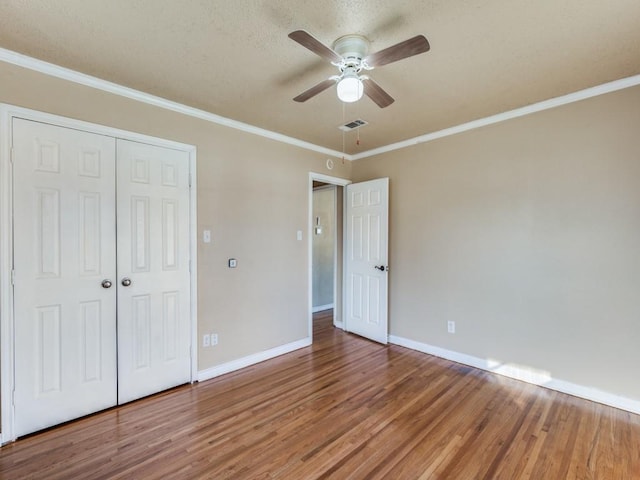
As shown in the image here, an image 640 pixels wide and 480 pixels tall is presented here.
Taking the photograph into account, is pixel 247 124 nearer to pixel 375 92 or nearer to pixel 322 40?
pixel 322 40

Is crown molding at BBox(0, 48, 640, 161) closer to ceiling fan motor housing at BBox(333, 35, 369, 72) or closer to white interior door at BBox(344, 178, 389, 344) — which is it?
white interior door at BBox(344, 178, 389, 344)

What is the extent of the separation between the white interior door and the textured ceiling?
138 centimetres

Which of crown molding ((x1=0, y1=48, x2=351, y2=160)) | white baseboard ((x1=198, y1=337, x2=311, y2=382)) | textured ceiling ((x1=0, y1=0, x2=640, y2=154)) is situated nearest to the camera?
textured ceiling ((x1=0, y1=0, x2=640, y2=154))

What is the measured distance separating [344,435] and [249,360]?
4.82 feet

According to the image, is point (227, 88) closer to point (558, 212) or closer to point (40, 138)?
point (40, 138)

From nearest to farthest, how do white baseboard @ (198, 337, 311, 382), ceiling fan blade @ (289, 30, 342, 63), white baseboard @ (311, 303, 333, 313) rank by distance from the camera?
ceiling fan blade @ (289, 30, 342, 63) → white baseboard @ (198, 337, 311, 382) → white baseboard @ (311, 303, 333, 313)

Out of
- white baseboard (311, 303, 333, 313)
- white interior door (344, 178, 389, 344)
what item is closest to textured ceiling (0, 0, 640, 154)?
white interior door (344, 178, 389, 344)

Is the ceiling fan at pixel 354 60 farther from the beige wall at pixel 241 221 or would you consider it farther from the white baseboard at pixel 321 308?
the white baseboard at pixel 321 308

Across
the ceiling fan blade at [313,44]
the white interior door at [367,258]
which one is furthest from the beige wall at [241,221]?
the ceiling fan blade at [313,44]

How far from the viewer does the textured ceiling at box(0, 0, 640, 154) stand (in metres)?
1.60

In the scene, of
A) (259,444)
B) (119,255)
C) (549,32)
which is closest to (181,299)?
(119,255)

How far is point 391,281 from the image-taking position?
153 inches

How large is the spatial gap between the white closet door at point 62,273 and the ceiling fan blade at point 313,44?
1.81m

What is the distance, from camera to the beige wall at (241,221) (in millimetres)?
2569
